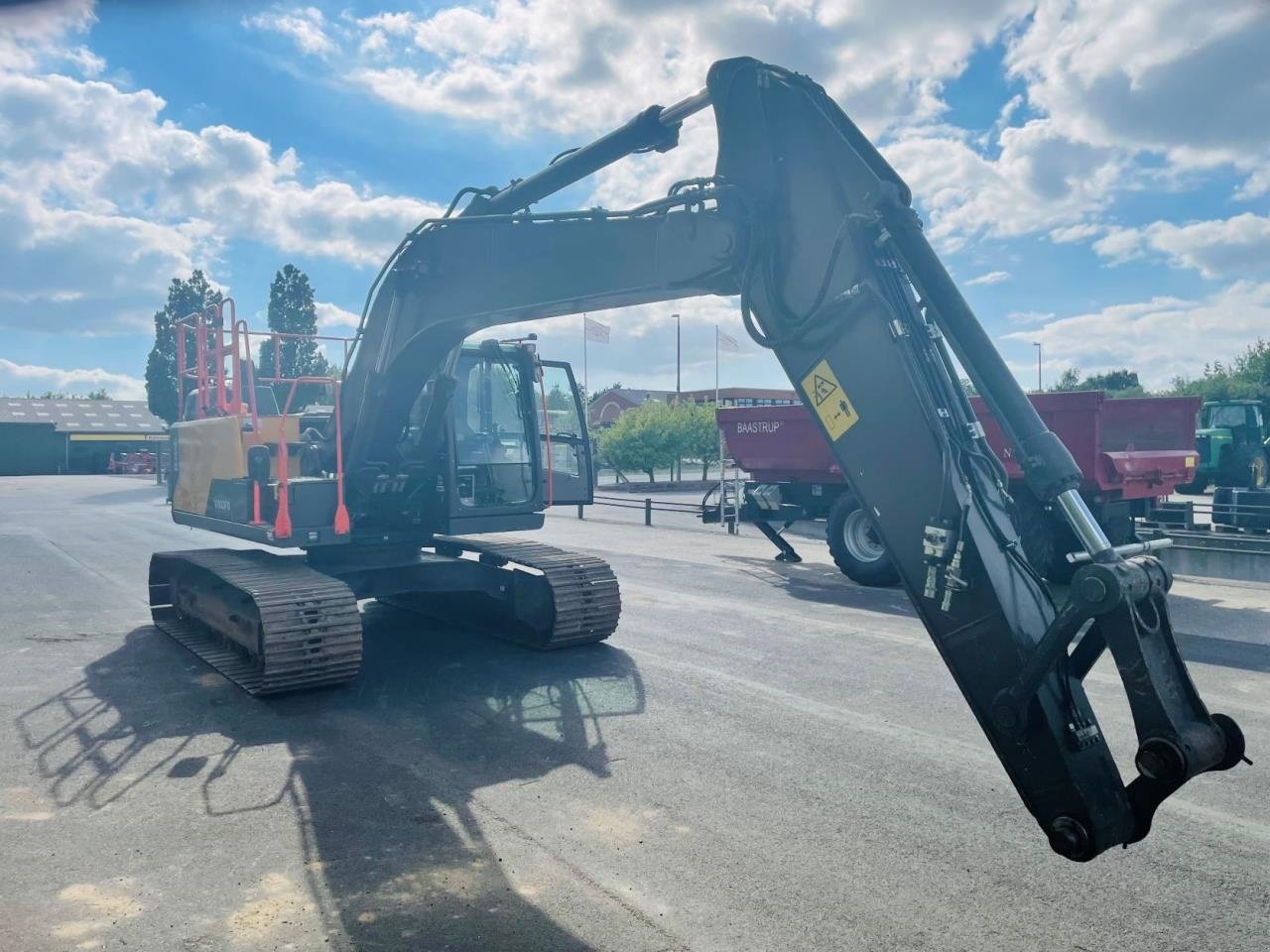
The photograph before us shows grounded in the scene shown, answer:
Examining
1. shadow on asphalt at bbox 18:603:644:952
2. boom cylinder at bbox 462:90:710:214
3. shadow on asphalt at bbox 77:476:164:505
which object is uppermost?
boom cylinder at bbox 462:90:710:214

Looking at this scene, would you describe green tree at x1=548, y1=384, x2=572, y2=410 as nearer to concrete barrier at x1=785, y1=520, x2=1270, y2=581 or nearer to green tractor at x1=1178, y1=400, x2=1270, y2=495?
concrete barrier at x1=785, y1=520, x2=1270, y2=581

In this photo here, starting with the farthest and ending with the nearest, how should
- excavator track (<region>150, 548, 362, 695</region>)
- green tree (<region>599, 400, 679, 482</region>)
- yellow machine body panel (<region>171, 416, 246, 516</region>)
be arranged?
green tree (<region>599, 400, 679, 482</region>) < yellow machine body panel (<region>171, 416, 246, 516</region>) < excavator track (<region>150, 548, 362, 695</region>)

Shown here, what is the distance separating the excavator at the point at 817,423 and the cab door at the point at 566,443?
17 centimetres

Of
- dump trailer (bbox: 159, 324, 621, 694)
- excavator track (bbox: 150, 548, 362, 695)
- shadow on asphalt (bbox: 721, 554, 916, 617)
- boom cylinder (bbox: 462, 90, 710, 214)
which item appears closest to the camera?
boom cylinder (bbox: 462, 90, 710, 214)

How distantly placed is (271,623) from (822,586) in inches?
292

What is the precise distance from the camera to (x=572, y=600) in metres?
8.52

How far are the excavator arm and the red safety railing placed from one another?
123 inches

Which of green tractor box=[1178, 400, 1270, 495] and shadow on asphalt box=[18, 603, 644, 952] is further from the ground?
green tractor box=[1178, 400, 1270, 495]

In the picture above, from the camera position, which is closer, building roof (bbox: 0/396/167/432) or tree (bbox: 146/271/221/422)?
tree (bbox: 146/271/221/422)

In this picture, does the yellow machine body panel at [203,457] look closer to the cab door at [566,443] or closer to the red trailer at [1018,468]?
the cab door at [566,443]

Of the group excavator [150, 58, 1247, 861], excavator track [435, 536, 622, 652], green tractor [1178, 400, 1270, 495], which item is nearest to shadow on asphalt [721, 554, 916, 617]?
excavator track [435, 536, 622, 652]

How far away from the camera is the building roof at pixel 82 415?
6769 centimetres

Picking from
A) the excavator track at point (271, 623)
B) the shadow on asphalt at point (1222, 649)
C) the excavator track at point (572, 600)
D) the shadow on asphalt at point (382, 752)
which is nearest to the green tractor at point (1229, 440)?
the shadow on asphalt at point (1222, 649)

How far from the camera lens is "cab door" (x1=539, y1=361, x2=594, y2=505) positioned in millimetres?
9242
